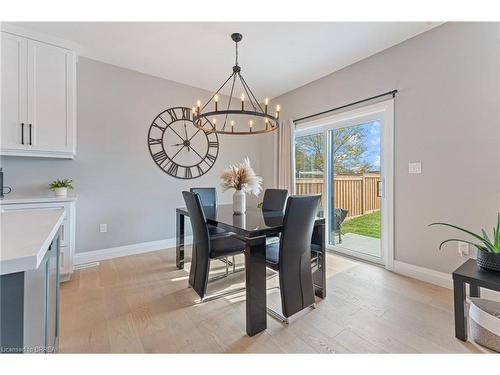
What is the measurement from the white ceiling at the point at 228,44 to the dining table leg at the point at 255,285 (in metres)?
2.17

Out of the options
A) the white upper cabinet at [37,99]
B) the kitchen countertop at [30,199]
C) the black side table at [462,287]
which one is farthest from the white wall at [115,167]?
the black side table at [462,287]

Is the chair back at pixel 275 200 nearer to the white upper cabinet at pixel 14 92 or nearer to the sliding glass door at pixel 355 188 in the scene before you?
the sliding glass door at pixel 355 188

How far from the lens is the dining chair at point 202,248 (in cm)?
201

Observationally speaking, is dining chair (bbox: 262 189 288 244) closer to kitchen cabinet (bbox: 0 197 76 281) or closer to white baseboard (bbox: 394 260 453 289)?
white baseboard (bbox: 394 260 453 289)

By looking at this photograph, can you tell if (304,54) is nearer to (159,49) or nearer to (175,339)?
(159,49)

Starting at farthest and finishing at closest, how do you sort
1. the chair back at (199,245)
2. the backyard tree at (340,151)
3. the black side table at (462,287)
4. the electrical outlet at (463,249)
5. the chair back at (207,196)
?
the backyard tree at (340,151)
the chair back at (207,196)
the electrical outlet at (463,249)
the chair back at (199,245)
the black side table at (462,287)

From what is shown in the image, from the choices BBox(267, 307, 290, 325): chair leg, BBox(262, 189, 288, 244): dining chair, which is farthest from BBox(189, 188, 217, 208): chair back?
BBox(267, 307, 290, 325): chair leg

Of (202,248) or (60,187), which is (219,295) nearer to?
(202,248)

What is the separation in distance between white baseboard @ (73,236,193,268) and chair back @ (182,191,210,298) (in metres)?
1.68

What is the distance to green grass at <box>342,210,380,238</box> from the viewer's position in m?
3.10

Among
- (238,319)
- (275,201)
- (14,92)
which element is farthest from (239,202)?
(14,92)

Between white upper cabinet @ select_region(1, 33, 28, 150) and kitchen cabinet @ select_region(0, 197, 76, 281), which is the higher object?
white upper cabinet @ select_region(1, 33, 28, 150)

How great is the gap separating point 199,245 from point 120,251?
1.87 meters
